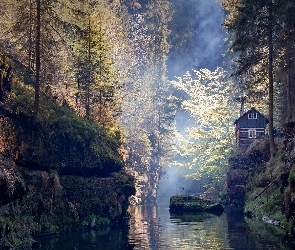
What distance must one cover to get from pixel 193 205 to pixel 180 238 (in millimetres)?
24268

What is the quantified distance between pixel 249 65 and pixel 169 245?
22.5m

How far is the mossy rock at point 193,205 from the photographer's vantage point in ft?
160

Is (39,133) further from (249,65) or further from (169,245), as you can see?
(249,65)

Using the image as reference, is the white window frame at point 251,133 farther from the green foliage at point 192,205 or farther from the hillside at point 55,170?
the hillside at point 55,170

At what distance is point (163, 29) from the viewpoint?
101250mm

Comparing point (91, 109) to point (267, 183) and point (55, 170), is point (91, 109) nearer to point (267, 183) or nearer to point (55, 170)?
point (55, 170)

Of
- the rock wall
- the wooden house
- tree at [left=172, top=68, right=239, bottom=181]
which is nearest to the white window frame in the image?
the wooden house

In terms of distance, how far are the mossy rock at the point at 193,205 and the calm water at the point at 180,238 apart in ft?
45.2

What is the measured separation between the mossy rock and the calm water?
13.8m

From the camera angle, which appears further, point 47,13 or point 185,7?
point 185,7

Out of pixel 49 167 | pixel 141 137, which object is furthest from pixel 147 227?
pixel 141 137

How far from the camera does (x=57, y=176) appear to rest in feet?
116

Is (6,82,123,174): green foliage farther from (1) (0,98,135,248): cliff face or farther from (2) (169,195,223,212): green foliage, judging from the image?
(2) (169,195,223,212): green foliage

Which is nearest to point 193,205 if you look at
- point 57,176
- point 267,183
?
point 267,183
